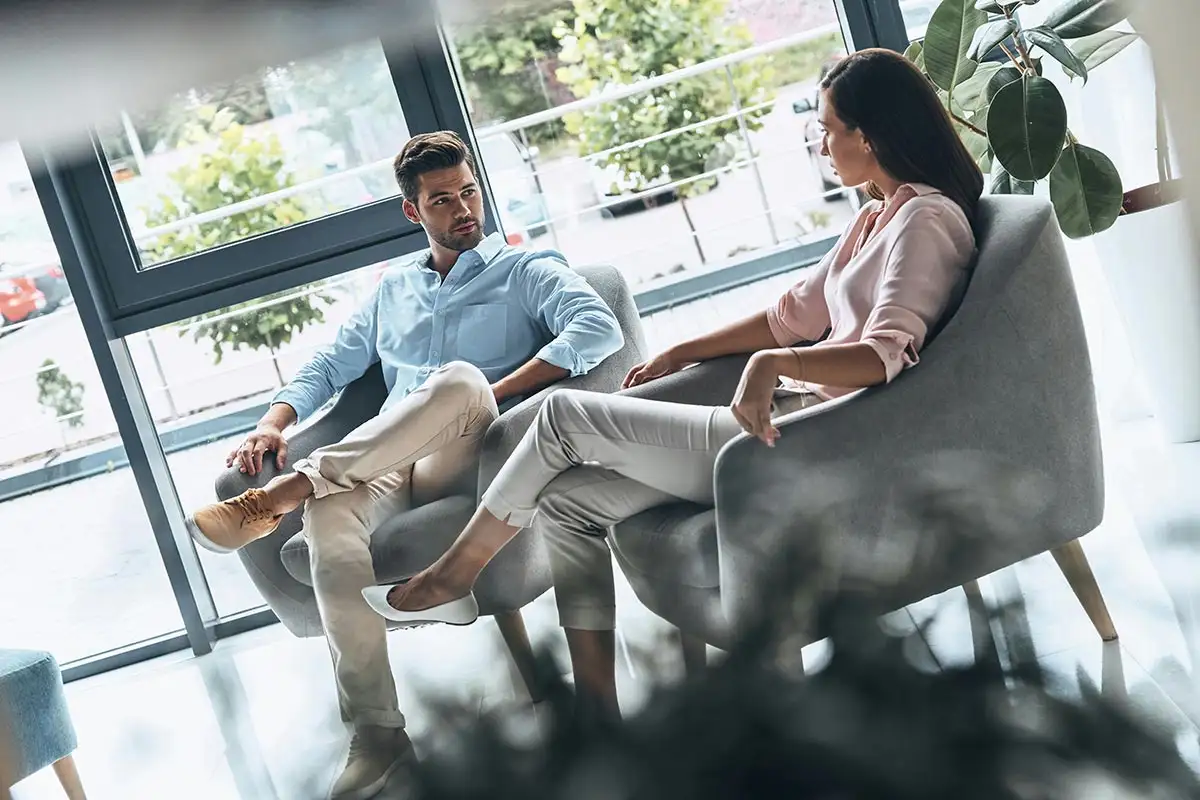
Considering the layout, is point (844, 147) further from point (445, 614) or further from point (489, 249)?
point (445, 614)

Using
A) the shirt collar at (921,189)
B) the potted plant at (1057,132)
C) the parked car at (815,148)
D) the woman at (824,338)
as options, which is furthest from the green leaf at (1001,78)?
the shirt collar at (921,189)

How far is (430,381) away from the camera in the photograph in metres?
1.25

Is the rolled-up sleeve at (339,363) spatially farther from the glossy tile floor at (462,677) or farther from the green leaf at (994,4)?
the glossy tile floor at (462,677)

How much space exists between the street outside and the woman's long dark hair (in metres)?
0.31

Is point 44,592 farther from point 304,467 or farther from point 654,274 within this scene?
point 654,274

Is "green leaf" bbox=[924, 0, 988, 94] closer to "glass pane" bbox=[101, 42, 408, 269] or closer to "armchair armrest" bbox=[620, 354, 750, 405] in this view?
"armchair armrest" bbox=[620, 354, 750, 405]

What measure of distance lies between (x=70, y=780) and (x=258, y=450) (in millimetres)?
1403

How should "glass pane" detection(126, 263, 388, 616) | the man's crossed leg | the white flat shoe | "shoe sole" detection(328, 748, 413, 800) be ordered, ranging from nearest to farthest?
"shoe sole" detection(328, 748, 413, 800) → the white flat shoe → the man's crossed leg → "glass pane" detection(126, 263, 388, 616)

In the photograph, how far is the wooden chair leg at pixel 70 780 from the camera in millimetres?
351

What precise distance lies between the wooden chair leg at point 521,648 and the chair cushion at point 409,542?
11.8 inches

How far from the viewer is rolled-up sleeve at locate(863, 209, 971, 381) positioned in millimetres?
1077

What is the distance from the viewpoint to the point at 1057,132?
1.66 meters

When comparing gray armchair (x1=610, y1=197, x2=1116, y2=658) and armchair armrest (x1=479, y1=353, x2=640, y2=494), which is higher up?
gray armchair (x1=610, y1=197, x2=1116, y2=658)

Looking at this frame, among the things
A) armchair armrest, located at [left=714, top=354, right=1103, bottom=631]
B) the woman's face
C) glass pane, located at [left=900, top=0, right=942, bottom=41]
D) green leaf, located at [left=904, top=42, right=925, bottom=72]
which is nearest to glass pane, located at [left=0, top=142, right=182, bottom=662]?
armchair armrest, located at [left=714, top=354, right=1103, bottom=631]
